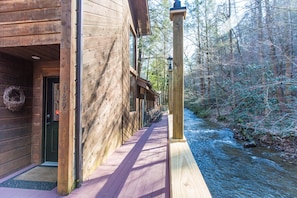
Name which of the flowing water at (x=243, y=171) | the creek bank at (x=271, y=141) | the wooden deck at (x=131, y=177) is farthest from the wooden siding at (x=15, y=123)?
the creek bank at (x=271, y=141)

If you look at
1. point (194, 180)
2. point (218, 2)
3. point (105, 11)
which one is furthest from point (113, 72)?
point (218, 2)

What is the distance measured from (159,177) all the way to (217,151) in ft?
18.8

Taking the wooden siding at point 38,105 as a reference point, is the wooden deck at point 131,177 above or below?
below

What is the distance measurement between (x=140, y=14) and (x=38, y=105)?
512 cm

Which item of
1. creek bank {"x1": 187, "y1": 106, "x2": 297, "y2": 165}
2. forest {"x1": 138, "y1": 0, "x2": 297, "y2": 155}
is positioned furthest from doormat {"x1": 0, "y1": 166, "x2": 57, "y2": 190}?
forest {"x1": 138, "y1": 0, "x2": 297, "y2": 155}

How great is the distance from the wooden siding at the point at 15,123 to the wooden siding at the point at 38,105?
69 millimetres

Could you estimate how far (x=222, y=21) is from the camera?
14.8 metres

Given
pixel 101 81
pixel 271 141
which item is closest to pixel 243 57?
pixel 271 141

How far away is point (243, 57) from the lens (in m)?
12.6

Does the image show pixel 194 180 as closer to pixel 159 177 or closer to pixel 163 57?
pixel 159 177

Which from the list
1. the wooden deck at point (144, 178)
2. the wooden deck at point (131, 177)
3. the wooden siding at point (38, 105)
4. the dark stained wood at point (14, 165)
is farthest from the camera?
the wooden siding at point (38, 105)

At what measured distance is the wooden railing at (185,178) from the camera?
4.17ft

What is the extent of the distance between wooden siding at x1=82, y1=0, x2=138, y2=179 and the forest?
6.62 metres

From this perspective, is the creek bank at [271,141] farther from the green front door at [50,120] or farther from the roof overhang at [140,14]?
the green front door at [50,120]
